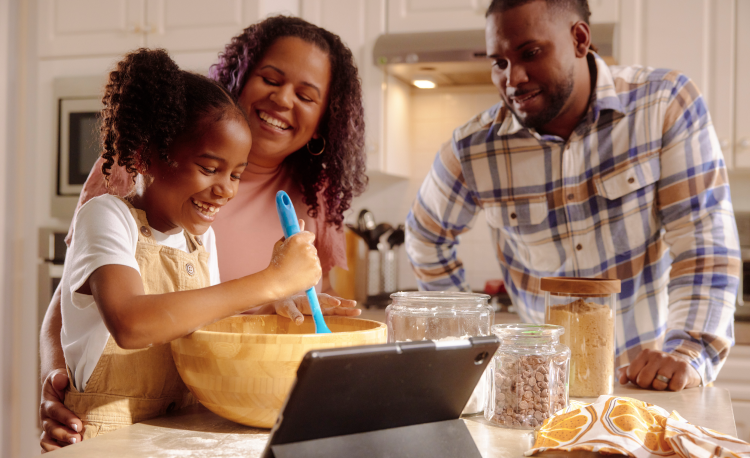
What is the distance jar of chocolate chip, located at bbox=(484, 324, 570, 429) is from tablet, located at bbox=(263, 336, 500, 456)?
0.17m

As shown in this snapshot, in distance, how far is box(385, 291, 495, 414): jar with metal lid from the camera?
84cm

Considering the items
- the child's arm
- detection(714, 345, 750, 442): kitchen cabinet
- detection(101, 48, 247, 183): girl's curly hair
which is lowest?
detection(714, 345, 750, 442): kitchen cabinet

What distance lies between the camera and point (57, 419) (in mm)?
826

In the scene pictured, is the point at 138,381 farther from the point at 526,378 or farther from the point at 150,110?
the point at 526,378

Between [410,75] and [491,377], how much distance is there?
201 centimetres

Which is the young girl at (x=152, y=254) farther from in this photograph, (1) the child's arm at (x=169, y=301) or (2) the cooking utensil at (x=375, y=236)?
(2) the cooking utensil at (x=375, y=236)

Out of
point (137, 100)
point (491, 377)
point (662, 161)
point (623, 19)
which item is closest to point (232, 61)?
point (137, 100)

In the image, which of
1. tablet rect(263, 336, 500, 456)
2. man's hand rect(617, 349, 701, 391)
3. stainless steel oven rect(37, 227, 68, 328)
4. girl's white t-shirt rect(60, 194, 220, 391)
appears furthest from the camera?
stainless steel oven rect(37, 227, 68, 328)

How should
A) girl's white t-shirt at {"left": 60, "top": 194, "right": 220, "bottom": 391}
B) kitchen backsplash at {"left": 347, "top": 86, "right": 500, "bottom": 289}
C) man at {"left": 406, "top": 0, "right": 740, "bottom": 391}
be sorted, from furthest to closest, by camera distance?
kitchen backsplash at {"left": 347, "top": 86, "right": 500, "bottom": 289} → man at {"left": 406, "top": 0, "right": 740, "bottom": 391} → girl's white t-shirt at {"left": 60, "top": 194, "right": 220, "bottom": 391}

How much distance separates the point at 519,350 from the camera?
77 cm

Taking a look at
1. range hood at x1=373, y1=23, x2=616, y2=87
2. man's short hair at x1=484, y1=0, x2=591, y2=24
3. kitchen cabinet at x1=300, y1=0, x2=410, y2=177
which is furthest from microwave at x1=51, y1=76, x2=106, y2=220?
man's short hair at x1=484, y1=0, x2=591, y2=24

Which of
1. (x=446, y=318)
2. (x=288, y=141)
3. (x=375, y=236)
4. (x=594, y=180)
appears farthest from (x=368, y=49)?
(x=446, y=318)

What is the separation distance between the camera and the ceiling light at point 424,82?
2.69 m

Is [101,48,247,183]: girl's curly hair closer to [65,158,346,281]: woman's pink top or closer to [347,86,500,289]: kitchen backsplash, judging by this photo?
[65,158,346,281]: woman's pink top
